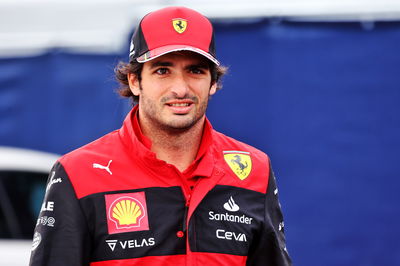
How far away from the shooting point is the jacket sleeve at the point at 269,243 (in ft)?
9.60

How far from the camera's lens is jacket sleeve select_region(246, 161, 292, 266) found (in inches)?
115

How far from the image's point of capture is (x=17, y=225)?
5.40 metres

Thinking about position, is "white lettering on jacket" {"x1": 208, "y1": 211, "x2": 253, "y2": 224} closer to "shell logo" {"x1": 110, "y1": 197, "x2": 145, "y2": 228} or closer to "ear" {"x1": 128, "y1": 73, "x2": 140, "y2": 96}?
"shell logo" {"x1": 110, "y1": 197, "x2": 145, "y2": 228}

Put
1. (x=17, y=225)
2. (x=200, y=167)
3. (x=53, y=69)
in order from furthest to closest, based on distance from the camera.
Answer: (x=53, y=69) → (x=17, y=225) → (x=200, y=167)

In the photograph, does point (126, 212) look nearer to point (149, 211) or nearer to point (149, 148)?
point (149, 211)

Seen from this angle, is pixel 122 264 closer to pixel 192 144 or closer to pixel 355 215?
pixel 192 144

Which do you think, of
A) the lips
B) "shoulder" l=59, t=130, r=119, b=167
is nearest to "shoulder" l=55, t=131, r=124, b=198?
"shoulder" l=59, t=130, r=119, b=167

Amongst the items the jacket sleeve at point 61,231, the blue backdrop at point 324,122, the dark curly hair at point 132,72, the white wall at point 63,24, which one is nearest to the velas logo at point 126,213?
the jacket sleeve at point 61,231

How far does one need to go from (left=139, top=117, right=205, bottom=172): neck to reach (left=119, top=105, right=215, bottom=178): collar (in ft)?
0.11

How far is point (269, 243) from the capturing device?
2938 mm

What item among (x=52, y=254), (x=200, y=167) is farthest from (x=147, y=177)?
(x=52, y=254)

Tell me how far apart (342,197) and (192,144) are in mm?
2724

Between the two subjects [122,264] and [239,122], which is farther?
[239,122]

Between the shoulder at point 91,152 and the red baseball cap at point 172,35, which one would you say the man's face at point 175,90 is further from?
the shoulder at point 91,152
